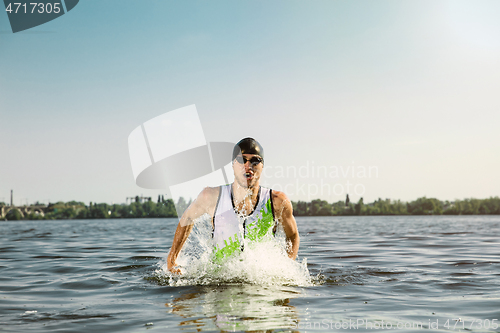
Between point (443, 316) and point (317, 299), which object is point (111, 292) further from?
point (443, 316)

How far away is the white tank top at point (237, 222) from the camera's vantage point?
6812 millimetres

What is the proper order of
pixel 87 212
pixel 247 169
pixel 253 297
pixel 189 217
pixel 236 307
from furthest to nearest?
pixel 87 212 < pixel 189 217 < pixel 247 169 < pixel 253 297 < pixel 236 307

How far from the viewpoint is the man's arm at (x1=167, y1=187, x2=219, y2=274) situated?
6.73 m

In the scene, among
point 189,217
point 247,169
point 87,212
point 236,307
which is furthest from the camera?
point 87,212

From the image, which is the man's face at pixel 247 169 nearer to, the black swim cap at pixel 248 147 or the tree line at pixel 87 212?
the black swim cap at pixel 248 147

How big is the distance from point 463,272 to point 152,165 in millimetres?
7467

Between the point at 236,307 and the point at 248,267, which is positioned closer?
the point at 236,307

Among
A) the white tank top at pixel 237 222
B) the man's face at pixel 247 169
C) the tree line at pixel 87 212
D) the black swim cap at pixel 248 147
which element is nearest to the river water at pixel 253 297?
the white tank top at pixel 237 222

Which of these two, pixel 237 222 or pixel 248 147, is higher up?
pixel 248 147

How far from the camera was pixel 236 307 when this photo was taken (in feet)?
16.8

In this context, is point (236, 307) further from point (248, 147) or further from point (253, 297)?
point (248, 147)

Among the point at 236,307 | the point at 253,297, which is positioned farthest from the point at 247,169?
the point at 236,307

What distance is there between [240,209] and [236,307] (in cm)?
202

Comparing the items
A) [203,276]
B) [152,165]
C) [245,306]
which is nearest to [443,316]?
[245,306]
